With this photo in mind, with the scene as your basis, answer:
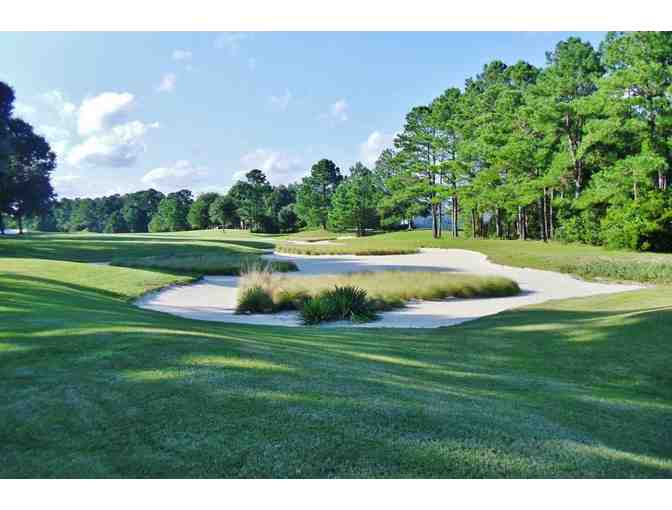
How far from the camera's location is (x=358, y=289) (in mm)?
12055

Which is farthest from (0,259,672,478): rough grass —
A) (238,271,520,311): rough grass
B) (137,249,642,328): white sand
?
(238,271,520,311): rough grass

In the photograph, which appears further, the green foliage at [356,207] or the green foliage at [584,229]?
the green foliage at [356,207]

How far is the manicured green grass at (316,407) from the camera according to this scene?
2.52 meters

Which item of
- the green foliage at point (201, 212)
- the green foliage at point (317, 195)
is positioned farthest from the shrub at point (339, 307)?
the green foliage at point (201, 212)

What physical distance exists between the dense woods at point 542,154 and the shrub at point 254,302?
61.4 ft

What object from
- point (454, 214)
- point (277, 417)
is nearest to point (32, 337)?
point (277, 417)

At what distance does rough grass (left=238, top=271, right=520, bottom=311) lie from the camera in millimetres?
12242

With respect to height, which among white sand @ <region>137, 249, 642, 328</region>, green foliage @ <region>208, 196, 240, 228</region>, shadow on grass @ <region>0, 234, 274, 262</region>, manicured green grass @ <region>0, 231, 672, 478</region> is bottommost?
white sand @ <region>137, 249, 642, 328</region>

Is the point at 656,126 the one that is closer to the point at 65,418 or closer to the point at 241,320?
the point at 241,320

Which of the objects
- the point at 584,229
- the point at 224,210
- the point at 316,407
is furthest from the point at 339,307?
the point at 224,210

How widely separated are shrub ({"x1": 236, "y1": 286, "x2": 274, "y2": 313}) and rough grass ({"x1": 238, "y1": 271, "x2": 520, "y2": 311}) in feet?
0.43

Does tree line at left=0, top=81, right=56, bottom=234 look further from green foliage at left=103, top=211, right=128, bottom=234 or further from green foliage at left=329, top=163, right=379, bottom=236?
green foliage at left=103, top=211, right=128, bottom=234

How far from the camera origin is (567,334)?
7055 millimetres

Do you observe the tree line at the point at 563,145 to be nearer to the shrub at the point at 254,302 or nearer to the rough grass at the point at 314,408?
the shrub at the point at 254,302
